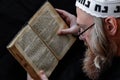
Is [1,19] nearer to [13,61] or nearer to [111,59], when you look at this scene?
[13,61]

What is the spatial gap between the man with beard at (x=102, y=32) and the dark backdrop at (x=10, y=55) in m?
0.35

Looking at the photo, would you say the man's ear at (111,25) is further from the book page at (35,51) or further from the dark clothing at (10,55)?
the dark clothing at (10,55)

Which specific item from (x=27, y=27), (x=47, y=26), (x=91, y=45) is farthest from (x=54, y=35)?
(x=91, y=45)

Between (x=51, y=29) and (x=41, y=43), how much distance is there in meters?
0.11

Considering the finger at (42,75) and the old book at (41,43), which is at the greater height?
the old book at (41,43)

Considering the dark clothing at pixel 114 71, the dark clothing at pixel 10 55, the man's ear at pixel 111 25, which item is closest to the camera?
the man's ear at pixel 111 25

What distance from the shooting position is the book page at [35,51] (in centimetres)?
147

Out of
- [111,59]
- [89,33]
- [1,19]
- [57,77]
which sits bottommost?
[57,77]

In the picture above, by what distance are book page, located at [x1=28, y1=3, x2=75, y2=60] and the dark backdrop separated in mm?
119

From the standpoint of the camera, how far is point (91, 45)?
1.34 m

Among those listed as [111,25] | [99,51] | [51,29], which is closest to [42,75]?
[51,29]

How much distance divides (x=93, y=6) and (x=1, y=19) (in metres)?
0.65

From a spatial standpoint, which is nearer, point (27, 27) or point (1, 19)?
point (27, 27)

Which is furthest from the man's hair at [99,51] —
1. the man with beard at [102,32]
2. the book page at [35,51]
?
the book page at [35,51]
